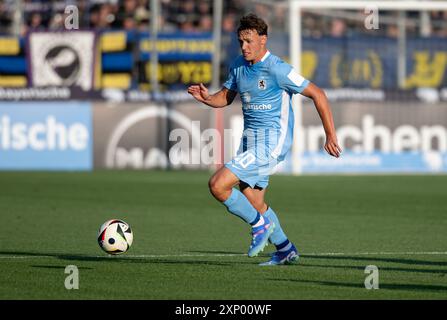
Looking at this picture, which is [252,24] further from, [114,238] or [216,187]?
[114,238]

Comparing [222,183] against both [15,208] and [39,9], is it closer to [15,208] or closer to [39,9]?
[15,208]

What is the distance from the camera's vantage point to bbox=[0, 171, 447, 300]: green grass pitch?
8703 millimetres

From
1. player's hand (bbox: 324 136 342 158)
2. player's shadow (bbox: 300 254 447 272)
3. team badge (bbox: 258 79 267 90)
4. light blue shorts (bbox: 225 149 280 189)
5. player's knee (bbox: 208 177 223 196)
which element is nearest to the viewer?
player's hand (bbox: 324 136 342 158)

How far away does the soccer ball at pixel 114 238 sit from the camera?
10438 millimetres

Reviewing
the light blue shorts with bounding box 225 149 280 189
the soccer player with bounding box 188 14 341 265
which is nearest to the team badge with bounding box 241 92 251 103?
the soccer player with bounding box 188 14 341 265

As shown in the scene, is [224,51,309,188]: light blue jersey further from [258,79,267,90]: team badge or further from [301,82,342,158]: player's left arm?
[301,82,342,158]: player's left arm

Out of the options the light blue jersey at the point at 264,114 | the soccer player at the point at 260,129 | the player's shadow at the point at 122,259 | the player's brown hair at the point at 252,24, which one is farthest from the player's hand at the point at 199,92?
the player's shadow at the point at 122,259

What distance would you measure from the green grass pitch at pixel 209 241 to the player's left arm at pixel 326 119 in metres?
1.06

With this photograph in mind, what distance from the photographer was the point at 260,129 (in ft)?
33.9

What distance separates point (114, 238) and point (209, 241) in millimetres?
2176

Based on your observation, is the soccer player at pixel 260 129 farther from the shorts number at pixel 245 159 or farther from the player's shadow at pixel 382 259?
the player's shadow at pixel 382 259

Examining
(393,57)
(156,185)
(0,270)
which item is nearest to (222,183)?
(0,270)

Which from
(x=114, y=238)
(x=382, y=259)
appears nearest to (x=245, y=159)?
(x=114, y=238)

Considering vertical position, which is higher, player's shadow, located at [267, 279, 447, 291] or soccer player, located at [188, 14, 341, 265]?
soccer player, located at [188, 14, 341, 265]
